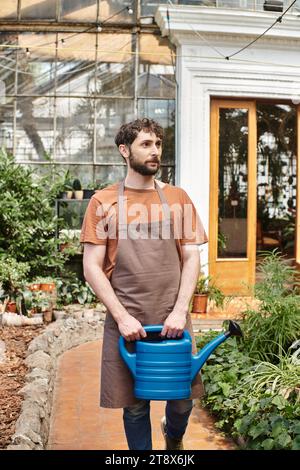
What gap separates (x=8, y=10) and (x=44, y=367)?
4.86m

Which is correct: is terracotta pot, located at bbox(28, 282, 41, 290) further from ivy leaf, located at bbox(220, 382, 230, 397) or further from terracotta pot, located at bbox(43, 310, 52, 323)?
ivy leaf, located at bbox(220, 382, 230, 397)

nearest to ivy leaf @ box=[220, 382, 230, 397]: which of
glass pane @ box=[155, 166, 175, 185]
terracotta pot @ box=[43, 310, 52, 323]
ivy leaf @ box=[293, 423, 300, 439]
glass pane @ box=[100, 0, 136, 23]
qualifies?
ivy leaf @ box=[293, 423, 300, 439]

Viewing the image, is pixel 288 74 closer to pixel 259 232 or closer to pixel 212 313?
pixel 259 232

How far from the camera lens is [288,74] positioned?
22.8ft

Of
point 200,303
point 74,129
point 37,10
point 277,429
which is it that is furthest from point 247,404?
point 37,10

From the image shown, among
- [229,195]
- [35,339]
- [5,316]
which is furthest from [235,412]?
[229,195]

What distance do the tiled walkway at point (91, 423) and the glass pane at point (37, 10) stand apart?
4.55m

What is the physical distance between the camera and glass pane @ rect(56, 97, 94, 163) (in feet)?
22.9

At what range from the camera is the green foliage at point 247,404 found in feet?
8.59

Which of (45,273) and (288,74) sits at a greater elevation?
(288,74)

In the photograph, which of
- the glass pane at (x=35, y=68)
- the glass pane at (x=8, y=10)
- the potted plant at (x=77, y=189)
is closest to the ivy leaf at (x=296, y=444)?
the potted plant at (x=77, y=189)

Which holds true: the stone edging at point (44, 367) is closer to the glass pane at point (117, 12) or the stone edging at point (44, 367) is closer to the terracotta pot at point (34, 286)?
the terracotta pot at point (34, 286)

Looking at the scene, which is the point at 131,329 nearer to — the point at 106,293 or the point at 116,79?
the point at 106,293
